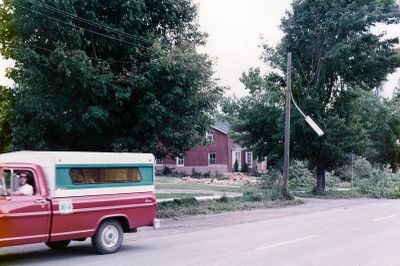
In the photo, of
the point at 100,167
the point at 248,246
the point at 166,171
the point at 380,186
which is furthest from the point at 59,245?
the point at 166,171

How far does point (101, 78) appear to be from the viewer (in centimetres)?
1784

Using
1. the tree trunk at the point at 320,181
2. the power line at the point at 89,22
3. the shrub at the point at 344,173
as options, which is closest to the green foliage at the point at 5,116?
the power line at the point at 89,22

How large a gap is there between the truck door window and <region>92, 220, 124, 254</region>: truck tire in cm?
96

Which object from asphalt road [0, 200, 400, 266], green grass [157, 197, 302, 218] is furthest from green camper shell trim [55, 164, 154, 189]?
green grass [157, 197, 302, 218]

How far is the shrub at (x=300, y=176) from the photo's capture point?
4194 cm

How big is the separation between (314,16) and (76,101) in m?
19.2

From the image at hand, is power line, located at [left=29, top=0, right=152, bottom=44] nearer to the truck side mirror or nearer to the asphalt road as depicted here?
the asphalt road

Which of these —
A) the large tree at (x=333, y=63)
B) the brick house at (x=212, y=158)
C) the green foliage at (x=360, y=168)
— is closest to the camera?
the large tree at (x=333, y=63)

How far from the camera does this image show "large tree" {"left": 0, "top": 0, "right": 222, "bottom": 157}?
57.9 ft

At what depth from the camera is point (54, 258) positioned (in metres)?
11.3

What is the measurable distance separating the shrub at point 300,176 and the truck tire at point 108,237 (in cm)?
3079

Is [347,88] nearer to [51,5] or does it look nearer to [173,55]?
[173,55]

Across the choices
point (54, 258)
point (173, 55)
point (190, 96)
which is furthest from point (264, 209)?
point (54, 258)

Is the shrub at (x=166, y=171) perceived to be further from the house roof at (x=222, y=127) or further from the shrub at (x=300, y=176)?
the shrub at (x=300, y=176)
